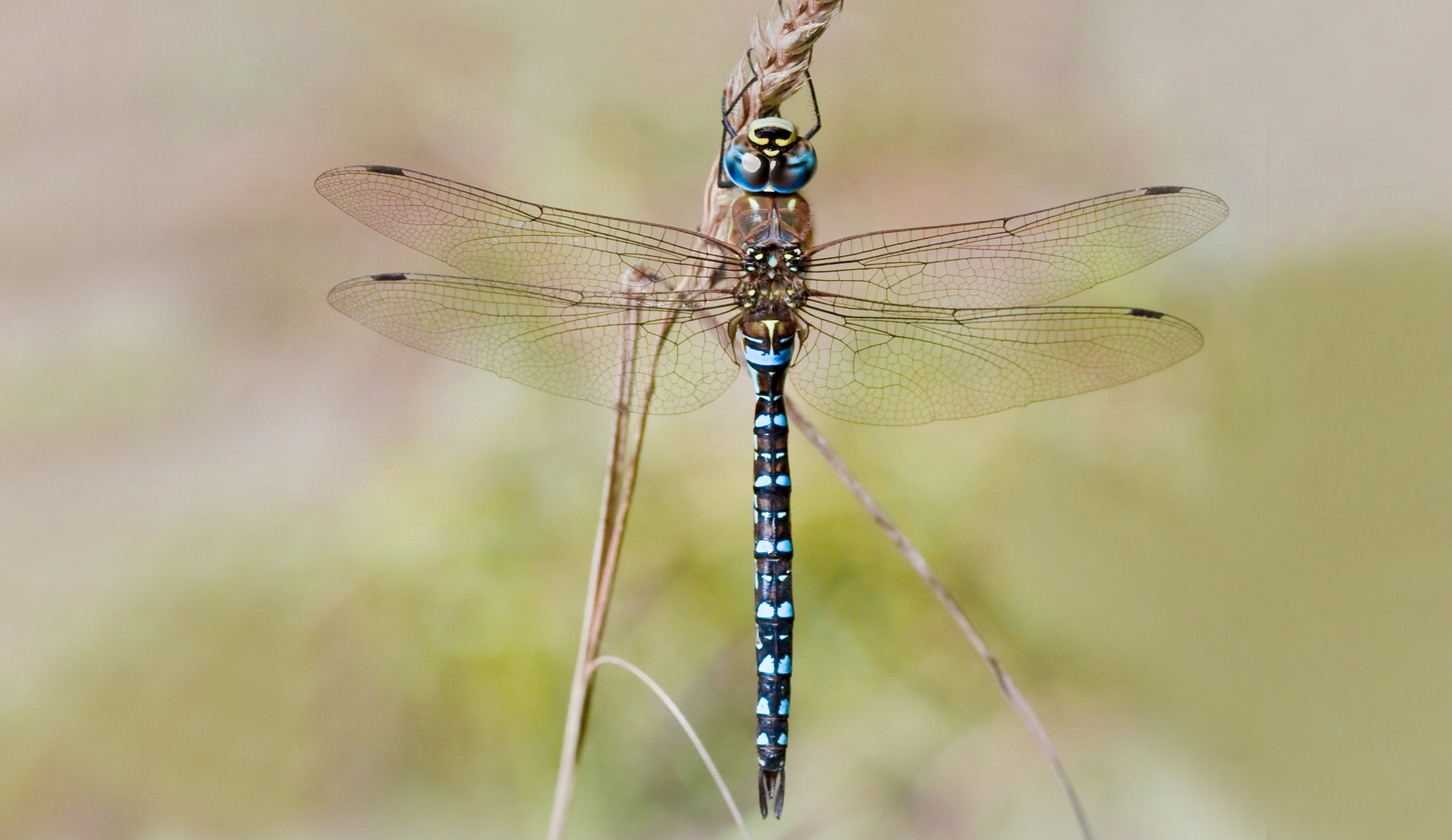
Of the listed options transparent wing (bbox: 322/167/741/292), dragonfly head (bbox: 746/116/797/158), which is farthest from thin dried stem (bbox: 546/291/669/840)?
dragonfly head (bbox: 746/116/797/158)

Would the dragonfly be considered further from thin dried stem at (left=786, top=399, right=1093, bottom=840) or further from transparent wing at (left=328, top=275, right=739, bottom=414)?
thin dried stem at (left=786, top=399, right=1093, bottom=840)

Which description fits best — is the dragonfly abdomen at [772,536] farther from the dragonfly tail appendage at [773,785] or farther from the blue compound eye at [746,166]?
the blue compound eye at [746,166]

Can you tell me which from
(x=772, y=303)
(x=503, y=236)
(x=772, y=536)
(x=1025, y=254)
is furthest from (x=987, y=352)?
(x=503, y=236)

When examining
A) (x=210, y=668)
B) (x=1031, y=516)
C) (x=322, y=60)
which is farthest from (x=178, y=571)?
(x=1031, y=516)

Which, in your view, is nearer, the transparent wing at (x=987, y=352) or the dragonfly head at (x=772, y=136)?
the dragonfly head at (x=772, y=136)

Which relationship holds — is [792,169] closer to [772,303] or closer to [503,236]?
[772,303]

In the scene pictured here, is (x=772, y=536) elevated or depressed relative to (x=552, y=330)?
depressed

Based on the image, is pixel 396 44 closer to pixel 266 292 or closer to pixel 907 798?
pixel 266 292

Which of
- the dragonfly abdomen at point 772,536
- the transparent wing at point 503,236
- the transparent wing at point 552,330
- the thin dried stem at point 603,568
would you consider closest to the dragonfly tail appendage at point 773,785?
the dragonfly abdomen at point 772,536
